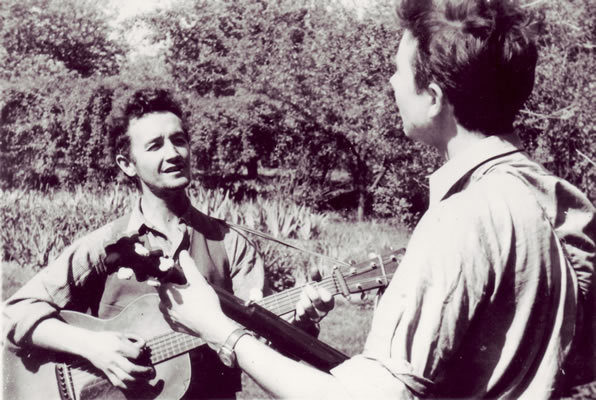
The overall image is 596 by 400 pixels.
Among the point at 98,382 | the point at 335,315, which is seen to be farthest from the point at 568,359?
the point at 335,315

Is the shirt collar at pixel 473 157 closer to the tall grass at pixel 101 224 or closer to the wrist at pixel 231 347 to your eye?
the wrist at pixel 231 347

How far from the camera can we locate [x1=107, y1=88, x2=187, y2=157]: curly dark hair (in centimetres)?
291

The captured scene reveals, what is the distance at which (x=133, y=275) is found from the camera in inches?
101

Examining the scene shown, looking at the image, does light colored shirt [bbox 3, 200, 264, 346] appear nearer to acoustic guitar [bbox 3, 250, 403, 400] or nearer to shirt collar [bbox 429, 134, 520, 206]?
acoustic guitar [bbox 3, 250, 403, 400]

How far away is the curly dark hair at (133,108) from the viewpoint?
2908mm

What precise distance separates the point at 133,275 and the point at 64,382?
0.64m

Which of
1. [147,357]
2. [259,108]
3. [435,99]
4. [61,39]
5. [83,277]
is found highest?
[61,39]

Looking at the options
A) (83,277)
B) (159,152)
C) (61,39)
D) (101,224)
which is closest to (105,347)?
(83,277)

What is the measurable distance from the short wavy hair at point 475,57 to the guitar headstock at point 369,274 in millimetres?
1223

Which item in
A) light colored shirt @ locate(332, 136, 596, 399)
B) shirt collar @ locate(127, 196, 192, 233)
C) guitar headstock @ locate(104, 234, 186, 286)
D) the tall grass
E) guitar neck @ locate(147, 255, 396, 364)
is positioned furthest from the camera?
the tall grass

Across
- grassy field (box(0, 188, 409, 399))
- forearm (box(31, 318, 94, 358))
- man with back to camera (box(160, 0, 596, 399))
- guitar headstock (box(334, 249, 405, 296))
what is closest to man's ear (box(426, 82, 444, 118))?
man with back to camera (box(160, 0, 596, 399))

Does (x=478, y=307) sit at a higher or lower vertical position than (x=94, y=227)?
higher

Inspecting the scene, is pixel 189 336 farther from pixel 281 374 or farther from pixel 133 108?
pixel 281 374

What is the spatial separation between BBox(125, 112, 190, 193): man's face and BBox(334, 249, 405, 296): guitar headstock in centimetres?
86
